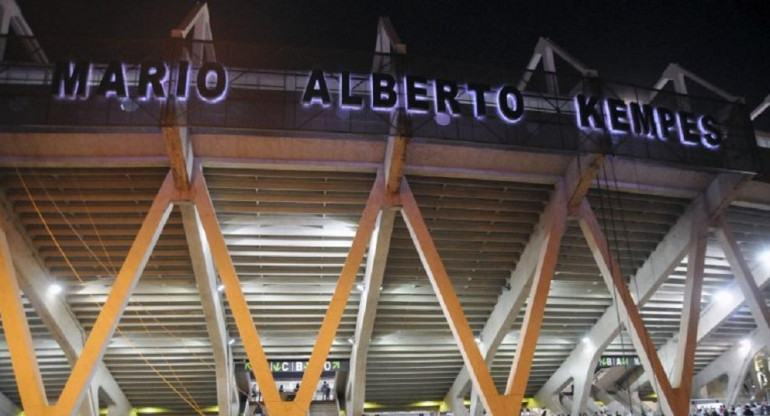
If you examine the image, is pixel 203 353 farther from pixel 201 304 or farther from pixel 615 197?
pixel 615 197

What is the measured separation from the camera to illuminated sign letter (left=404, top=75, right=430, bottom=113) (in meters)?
17.0

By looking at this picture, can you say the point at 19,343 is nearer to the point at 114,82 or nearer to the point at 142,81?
the point at 114,82

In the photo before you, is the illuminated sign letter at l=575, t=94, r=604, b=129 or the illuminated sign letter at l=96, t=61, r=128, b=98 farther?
the illuminated sign letter at l=575, t=94, r=604, b=129

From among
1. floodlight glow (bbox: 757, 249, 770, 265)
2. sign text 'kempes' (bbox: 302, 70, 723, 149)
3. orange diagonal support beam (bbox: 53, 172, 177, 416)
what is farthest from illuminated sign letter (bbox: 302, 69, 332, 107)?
floodlight glow (bbox: 757, 249, 770, 265)

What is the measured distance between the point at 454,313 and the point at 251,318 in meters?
6.21

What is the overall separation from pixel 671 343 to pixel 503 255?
13001mm

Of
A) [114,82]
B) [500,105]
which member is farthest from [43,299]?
[500,105]

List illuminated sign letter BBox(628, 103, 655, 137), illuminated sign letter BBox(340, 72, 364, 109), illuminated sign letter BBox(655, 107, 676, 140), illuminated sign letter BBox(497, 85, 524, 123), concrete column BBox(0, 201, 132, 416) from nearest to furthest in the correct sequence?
1. illuminated sign letter BBox(340, 72, 364, 109)
2. illuminated sign letter BBox(497, 85, 524, 123)
3. concrete column BBox(0, 201, 132, 416)
4. illuminated sign letter BBox(628, 103, 655, 137)
5. illuminated sign letter BBox(655, 107, 676, 140)

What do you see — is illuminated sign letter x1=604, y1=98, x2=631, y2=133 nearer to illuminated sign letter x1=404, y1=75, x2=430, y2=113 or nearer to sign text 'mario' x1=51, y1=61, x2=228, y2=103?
illuminated sign letter x1=404, y1=75, x2=430, y2=113

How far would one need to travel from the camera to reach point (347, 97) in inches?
675

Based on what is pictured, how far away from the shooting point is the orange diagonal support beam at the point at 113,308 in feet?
50.5

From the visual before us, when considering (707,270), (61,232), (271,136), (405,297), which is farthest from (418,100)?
(707,270)

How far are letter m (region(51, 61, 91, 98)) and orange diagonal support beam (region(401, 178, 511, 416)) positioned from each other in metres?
9.77

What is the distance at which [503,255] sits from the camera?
22438mm
